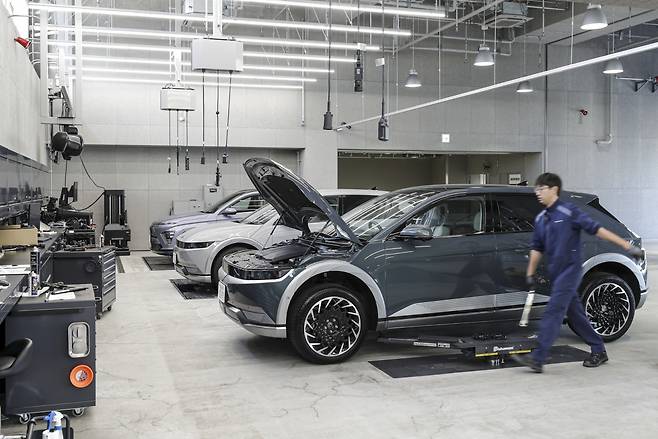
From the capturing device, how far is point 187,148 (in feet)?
53.5

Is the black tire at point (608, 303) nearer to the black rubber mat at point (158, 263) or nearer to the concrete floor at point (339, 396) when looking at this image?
the concrete floor at point (339, 396)

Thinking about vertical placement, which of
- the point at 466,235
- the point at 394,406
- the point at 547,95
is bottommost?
the point at 394,406

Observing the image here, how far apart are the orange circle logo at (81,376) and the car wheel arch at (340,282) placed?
1658mm

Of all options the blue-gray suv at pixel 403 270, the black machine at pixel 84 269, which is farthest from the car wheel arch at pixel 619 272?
the black machine at pixel 84 269

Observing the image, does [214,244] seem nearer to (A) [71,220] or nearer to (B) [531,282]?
(A) [71,220]

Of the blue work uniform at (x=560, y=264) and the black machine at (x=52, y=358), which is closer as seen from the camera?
the black machine at (x=52, y=358)

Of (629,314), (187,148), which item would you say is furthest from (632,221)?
(629,314)

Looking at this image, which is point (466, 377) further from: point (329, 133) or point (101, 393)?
→ point (329, 133)

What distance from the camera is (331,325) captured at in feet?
17.5

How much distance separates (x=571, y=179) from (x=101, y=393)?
698 inches

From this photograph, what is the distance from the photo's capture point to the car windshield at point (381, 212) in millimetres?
5777

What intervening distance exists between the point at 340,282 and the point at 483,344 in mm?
1247

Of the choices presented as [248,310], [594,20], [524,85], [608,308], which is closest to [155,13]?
[248,310]

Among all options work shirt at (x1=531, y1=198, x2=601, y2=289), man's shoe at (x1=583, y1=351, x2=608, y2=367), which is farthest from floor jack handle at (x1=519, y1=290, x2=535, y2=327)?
man's shoe at (x1=583, y1=351, x2=608, y2=367)
